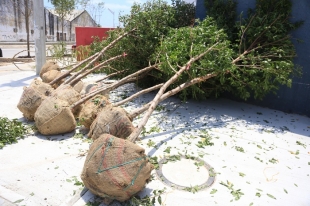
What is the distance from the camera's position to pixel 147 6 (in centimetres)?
646

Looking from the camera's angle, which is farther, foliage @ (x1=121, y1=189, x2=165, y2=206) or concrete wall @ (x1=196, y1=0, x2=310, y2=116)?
concrete wall @ (x1=196, y1=0, x2=310, y2=116)

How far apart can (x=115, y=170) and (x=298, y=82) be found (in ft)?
17.0

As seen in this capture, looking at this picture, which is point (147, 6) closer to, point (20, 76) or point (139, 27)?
point (139, 27)

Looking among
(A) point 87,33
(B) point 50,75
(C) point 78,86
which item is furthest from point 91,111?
(A) point 87,33

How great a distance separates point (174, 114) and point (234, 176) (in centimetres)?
235

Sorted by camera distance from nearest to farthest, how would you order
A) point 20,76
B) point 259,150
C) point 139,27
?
1. point 259,150
2. point 139,27
3. point 20,76

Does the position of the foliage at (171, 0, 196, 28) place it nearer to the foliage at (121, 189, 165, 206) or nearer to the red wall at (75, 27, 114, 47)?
the foliage at (121, 189, 165, 206)

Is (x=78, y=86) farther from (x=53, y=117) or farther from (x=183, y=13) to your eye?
(x=183, y=13)

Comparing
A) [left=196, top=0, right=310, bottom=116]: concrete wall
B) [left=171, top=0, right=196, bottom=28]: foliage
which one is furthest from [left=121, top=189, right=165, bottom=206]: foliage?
[left=171, top=0, right=196, bottom=28]: foliage

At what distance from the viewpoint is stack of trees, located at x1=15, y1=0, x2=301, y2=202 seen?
255 cm

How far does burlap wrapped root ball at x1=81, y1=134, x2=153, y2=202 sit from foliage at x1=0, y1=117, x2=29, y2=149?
1.95 metres

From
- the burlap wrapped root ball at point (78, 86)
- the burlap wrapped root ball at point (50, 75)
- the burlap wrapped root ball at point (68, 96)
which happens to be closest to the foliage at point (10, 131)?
the burlap wrapped root ball at point (68, 96)

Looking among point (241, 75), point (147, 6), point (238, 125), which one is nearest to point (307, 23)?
point (241, 75)

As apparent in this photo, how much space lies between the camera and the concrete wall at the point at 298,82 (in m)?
5.40
